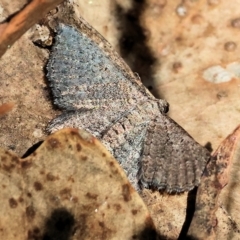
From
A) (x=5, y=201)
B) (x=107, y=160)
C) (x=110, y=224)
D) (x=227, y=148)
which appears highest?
(x=227, y=148)

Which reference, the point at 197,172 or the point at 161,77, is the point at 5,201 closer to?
the point at 197,172

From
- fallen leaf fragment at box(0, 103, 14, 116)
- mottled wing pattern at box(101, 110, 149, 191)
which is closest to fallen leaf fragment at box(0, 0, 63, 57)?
fallen leaf fragment at box(0, 103, 14, 116)

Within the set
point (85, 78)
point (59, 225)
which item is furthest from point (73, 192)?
point (85, 78)

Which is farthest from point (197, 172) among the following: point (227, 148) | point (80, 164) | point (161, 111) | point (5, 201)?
point (5, 201)

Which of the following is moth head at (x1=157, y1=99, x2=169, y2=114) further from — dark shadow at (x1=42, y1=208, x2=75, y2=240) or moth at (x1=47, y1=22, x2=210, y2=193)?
dark shadow at (x1=42, y1=208, x2=75, y2=240)

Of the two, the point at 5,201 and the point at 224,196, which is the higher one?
the point at 224,196

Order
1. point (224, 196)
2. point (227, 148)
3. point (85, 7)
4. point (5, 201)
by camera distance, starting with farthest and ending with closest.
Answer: point (85, 7), point (224, 196), point (227, 148), point (5, 201)
